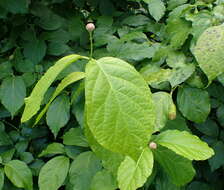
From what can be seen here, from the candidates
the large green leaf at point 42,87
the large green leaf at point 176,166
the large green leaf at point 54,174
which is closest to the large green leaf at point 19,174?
the large green leaf at point 54,174

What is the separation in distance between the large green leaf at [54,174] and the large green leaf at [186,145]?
40cm

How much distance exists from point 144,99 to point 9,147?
985 mm

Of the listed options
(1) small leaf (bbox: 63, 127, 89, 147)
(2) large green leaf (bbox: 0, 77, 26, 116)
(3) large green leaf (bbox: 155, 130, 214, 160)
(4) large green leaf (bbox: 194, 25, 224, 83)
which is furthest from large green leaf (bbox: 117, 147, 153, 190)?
(2) large green leaf (bbox: 0, 77, 26, 116)

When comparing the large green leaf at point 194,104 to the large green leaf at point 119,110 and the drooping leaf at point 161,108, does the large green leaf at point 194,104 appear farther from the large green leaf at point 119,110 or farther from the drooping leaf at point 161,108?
the large green leaf at point 119,110

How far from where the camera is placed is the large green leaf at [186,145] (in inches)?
25.5

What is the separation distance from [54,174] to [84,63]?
0.38m

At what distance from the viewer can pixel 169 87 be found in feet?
2.83

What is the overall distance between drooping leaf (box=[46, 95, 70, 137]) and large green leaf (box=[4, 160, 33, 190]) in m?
0.23

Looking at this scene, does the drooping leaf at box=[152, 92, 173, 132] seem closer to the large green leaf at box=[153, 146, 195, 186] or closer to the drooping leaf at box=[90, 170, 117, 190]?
the large green leaf at box=[153, 146, 195, 186]

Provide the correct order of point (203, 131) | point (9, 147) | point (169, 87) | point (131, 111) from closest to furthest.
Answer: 1. point (131, 111)
2. point (169, 87)
3. point (203, 131)
4. point (9, 147)

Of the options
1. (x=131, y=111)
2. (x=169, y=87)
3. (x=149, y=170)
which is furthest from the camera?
(x=169, y=87)

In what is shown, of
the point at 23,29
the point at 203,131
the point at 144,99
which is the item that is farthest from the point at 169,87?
the point at 23,29

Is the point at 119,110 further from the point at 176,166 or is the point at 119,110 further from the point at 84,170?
the point at 84,170

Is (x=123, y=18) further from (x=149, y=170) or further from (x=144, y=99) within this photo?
(x=144, y=99)
